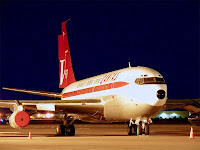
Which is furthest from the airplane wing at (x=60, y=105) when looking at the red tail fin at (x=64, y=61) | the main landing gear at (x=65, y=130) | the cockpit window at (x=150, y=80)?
the red tail fin at (x=64, y=61)

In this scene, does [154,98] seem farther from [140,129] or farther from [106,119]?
[106,119]

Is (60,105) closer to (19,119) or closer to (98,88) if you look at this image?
(98,88)

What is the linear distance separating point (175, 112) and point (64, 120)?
4223 inches

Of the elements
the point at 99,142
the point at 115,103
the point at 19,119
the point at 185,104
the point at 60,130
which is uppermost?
the point at 185,104

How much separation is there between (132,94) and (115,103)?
187 cm

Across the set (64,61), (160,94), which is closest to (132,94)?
(160,94)

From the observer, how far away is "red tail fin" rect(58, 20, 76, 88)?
4688cm

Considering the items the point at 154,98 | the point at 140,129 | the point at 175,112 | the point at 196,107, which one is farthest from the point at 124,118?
the point at 175,112

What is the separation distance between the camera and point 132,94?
1093 inches

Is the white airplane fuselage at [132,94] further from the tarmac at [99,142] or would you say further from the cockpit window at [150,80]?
the tarmac at [99,142]

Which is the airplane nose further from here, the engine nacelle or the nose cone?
the engine nacelle

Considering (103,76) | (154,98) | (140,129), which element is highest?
(103,76)

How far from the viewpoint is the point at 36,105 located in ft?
102

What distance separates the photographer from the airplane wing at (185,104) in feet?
110
